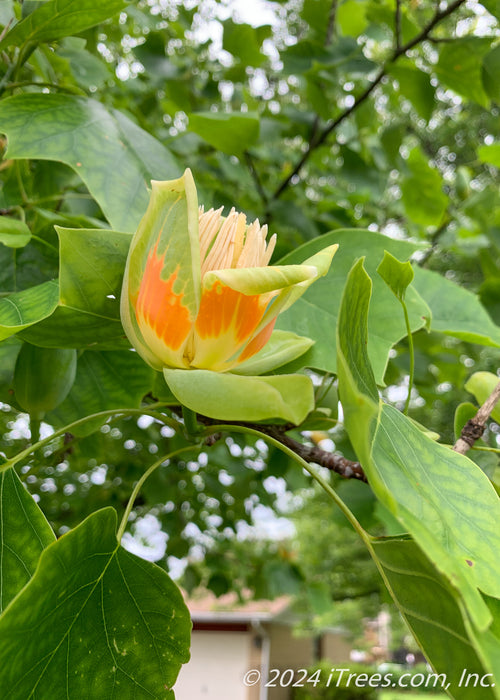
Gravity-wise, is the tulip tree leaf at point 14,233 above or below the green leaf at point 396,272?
below

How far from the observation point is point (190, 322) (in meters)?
0.45

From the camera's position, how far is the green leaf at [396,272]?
486 millimetres

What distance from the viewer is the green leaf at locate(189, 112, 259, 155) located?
1.03 m

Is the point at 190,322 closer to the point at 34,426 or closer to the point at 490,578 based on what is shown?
the point at 490,578

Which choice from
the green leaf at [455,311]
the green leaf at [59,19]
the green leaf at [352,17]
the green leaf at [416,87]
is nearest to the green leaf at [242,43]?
the green leaf at [352,17]

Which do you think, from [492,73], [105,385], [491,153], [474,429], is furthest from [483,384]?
[492,73]

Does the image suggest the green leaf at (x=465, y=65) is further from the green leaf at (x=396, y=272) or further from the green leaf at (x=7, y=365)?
the green leaf at (x=7, y=365)

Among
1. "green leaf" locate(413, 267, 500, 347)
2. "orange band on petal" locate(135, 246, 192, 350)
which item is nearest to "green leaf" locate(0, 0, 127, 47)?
"orange band on petal" locate(135, 246, 192, 350)

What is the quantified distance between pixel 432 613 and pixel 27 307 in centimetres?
40

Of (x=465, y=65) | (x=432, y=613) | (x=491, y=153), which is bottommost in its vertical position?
(x=432, y=613)

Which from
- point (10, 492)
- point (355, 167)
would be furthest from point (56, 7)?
point (355, 167)

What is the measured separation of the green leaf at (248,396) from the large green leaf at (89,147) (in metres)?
0.28

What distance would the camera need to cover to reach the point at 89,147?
0.70 m

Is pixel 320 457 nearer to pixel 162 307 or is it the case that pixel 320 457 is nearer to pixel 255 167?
pixel 162 307
